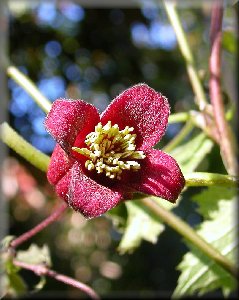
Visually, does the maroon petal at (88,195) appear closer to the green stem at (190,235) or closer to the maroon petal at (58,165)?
the maroon petal at (58,165)

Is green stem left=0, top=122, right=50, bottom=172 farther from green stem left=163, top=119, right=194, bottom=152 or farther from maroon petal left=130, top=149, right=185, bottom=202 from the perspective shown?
green stem left=163, top=119, right=194, bottom=152

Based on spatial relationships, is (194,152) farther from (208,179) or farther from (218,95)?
(208,179)

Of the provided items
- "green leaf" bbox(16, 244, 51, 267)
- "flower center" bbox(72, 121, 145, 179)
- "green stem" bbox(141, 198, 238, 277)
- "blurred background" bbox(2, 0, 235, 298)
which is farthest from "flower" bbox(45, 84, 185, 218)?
"blurred background" bbox(2, 0, 235, 298)

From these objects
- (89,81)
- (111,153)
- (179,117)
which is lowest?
(89,81)

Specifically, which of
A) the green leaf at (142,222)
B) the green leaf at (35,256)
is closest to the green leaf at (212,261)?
the green leaf at (142,222)

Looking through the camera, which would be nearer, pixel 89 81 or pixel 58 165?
pixel 58 165

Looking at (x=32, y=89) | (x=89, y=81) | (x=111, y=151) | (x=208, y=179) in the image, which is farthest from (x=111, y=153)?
(x=89, y=81)
